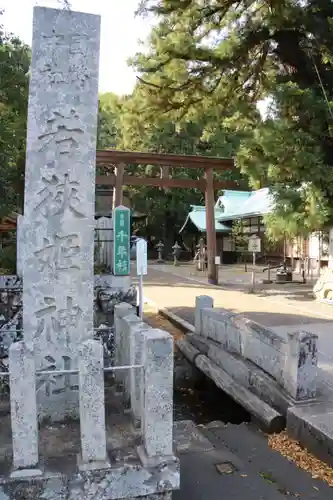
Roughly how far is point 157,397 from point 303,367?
2.33 meters

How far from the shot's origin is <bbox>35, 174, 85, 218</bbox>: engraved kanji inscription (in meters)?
3.62

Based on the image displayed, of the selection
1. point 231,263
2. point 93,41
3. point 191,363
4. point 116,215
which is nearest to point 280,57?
point 116,215

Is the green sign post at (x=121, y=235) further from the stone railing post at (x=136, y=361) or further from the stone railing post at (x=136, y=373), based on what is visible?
the stone railing post at (x=136, y=373)

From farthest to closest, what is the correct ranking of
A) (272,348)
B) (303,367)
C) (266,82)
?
(266,82), (272,348), (303,367)

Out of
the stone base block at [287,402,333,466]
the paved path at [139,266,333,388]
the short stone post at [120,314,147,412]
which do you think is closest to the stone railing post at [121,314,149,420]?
the short stone post at [120,314,147,412]

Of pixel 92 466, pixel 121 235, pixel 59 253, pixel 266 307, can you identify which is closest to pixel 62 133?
pixel 59 253

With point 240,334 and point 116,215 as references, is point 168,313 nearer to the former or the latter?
point 116,215

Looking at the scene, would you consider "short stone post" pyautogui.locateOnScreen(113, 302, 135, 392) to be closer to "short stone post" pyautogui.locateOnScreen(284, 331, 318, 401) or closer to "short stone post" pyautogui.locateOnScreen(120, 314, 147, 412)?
"short stone post" pyautogui.locateOnScreen(120, 314, 147, 412)

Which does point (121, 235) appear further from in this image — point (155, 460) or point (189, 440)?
point (155, 460)

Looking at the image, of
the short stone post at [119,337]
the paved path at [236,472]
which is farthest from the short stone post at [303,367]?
the short stone post at [119,337]

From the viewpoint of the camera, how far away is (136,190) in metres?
32.7

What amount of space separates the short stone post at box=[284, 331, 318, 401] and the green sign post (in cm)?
403

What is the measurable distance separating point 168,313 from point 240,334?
17.5 ft

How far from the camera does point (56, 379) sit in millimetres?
3756
